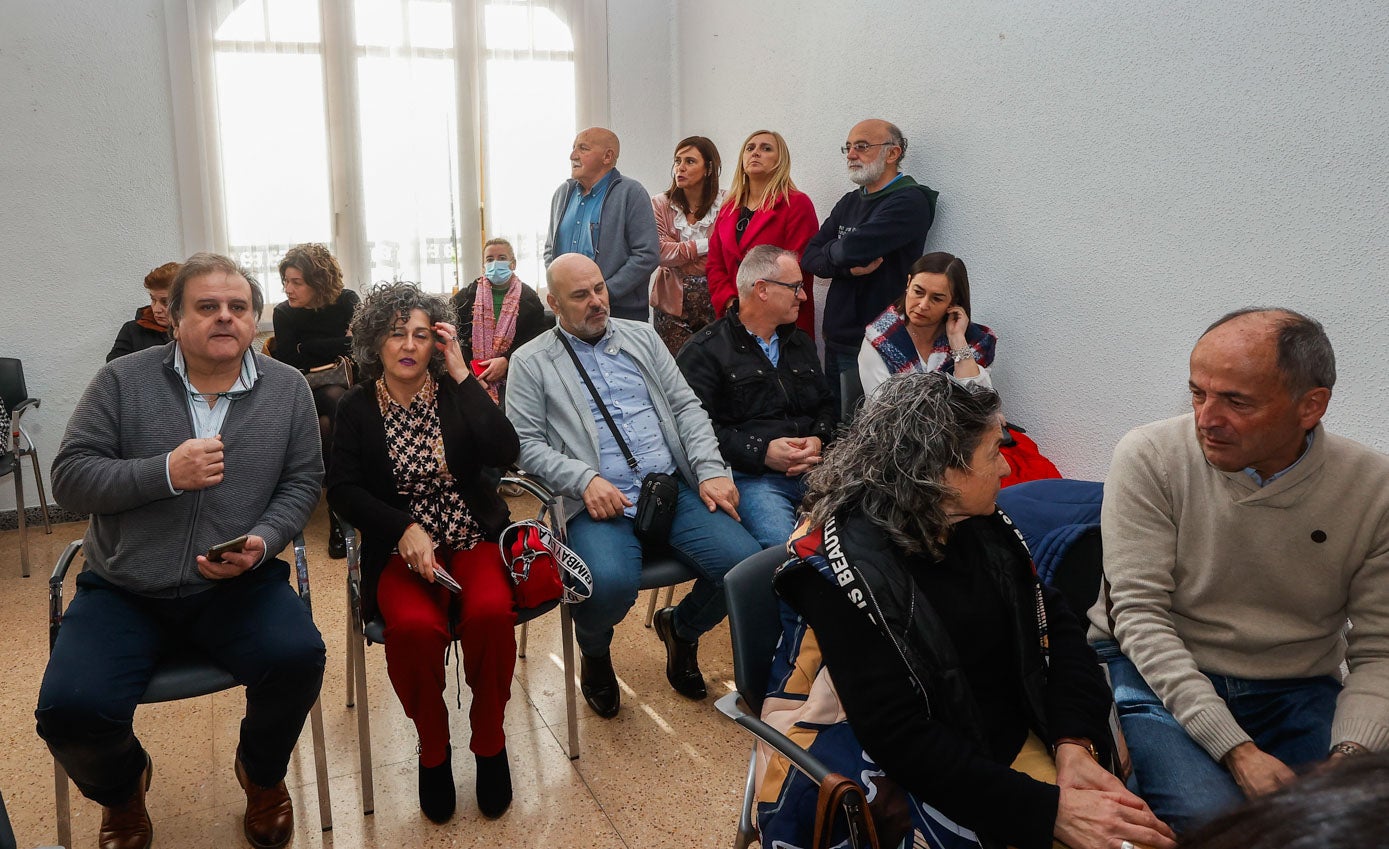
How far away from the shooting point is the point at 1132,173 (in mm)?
2807

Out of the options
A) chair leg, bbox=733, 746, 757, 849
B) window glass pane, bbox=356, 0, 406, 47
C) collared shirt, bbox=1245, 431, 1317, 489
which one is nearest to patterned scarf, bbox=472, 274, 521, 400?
window glass pane, bbox=356, 0, 406, 47

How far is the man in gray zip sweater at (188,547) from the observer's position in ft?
6.45

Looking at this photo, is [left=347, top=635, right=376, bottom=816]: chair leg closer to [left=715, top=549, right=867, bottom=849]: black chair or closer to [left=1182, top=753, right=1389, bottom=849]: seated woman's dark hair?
[left=715, top=549, right=867, bottom=849]: black chair

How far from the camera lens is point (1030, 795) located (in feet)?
4.59

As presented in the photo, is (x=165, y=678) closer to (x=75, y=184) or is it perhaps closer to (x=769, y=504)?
(x=769, y=504)

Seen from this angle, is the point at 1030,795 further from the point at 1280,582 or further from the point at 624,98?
the point at 624,98

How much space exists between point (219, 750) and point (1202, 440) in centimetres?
257

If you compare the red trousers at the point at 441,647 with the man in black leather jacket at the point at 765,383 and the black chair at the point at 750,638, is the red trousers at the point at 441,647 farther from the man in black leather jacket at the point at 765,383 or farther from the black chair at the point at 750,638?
the man in black leather jacket at the point at 765,383

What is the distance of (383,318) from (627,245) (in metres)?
1.89

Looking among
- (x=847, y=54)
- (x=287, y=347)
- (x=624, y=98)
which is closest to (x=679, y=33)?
(x=624, y=98)

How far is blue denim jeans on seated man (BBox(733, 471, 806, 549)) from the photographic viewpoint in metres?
2.76

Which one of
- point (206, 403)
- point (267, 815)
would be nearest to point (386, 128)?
point (206, 403)

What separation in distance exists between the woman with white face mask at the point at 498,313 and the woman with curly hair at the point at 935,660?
336 cm

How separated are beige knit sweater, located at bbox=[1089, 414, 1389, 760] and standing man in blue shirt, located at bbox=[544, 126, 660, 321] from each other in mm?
2669
